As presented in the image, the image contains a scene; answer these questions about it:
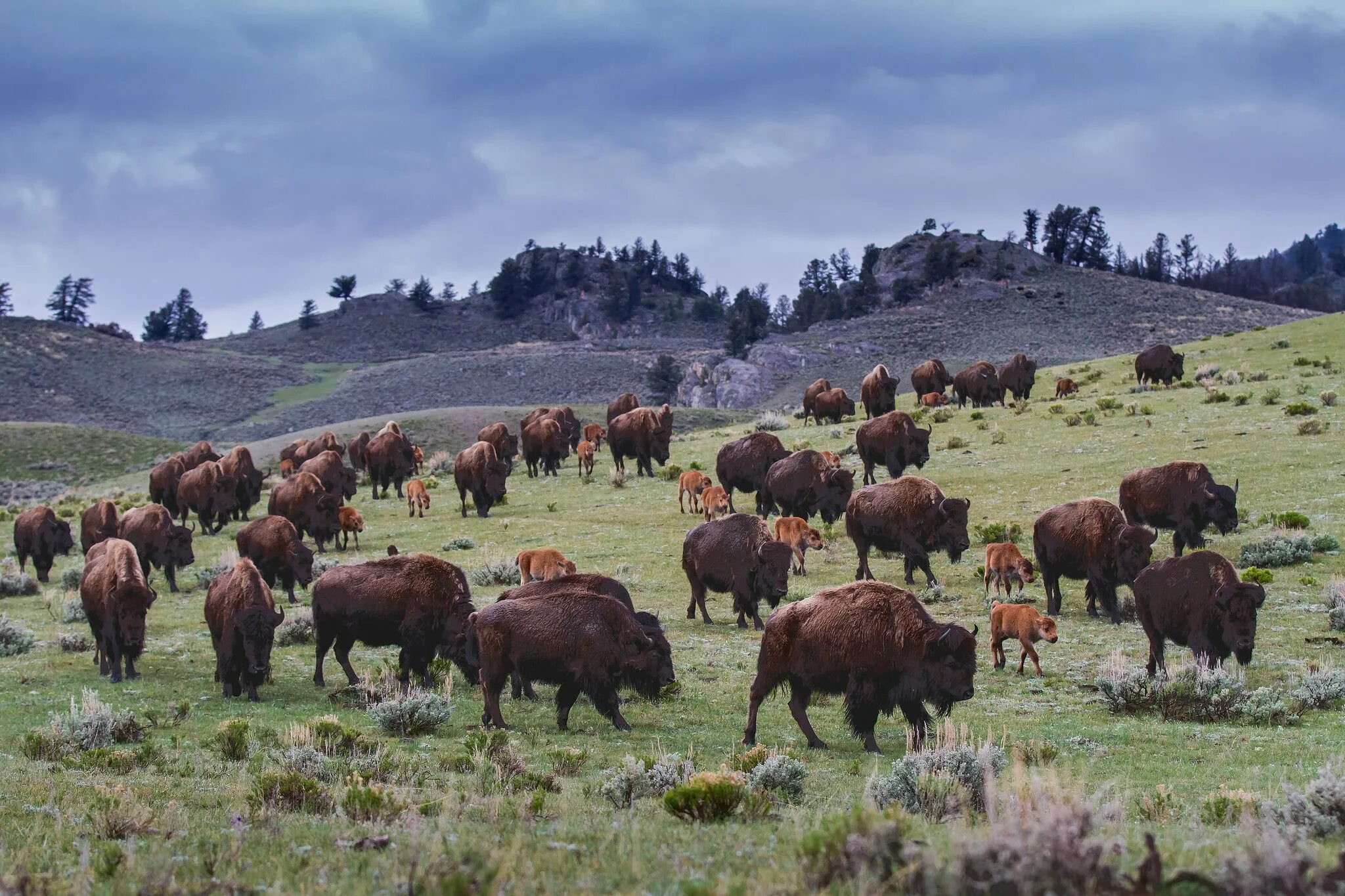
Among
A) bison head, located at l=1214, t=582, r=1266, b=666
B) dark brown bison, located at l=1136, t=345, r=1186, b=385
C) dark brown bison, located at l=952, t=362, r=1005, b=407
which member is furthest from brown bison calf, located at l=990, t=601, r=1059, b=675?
dark brown bison, located at l=1136, t=345, r=1186, b=385

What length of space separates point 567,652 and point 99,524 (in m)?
19.6

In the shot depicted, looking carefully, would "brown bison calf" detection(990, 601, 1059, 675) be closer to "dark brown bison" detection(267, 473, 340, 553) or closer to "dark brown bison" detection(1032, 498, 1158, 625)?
"dark brown bison" detection(1032, 498, 1158, 625)

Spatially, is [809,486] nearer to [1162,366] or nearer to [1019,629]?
[1019,629]

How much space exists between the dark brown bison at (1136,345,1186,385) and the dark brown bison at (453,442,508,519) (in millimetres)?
25140

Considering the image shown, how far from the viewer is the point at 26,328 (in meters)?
117

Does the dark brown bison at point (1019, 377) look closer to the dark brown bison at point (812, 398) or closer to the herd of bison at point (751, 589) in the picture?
the dark brown bison at point (812, 398)

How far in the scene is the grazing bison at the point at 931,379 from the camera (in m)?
48.0

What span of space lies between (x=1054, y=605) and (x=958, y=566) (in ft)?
11.8

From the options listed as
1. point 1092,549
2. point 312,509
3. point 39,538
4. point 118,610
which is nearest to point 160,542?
point 312,509

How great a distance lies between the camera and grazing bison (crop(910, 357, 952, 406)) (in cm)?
4797

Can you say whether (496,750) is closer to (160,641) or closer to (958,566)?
(160,641)

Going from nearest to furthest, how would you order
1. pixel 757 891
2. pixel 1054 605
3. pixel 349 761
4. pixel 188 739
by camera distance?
1. pixel 757 891
2. pixel 349 761
3. pixel 188 739
4. pixel 1054 605

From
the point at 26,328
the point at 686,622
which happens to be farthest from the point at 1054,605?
the point at 26,328

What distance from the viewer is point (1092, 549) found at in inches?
647
